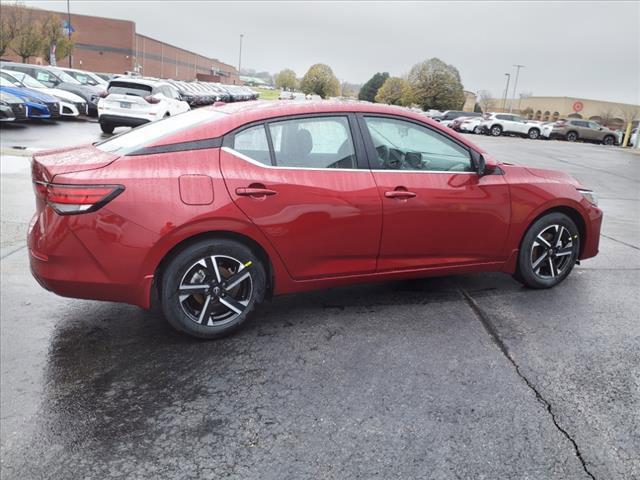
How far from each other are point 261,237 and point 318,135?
2.86 ft

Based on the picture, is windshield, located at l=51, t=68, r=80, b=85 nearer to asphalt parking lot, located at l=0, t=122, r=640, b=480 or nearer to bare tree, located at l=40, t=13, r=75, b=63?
asphalt parking lot, located at l=0, t=122, r=640, b=480

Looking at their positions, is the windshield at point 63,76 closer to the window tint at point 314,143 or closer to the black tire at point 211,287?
the window tint at point 314,143

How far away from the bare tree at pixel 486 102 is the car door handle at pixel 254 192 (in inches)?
4229

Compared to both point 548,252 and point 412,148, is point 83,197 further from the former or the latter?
point 548,252

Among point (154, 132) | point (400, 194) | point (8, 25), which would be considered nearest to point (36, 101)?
point (154, 132)

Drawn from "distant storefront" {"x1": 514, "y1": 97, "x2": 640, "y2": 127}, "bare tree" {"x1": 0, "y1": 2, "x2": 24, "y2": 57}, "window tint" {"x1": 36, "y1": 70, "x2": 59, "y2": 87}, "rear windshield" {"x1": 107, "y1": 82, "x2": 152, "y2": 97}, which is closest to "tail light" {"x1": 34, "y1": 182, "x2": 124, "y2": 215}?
"rear windshield" {"x1": 107, "y1": 82, "x2": 152, "y2": 97}

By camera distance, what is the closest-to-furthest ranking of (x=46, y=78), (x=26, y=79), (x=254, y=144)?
(x=254, y=144), (x=26, y=79), (x=46, y=78)

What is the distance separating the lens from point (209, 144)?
3533 millimetres

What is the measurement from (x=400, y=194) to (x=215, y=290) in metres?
1.48

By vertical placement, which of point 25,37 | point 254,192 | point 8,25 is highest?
point 8,25

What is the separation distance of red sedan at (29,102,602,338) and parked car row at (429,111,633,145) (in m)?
33.5

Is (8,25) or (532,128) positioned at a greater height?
(8,25)

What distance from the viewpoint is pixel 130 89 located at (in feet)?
54.5

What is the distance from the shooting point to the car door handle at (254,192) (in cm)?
347
